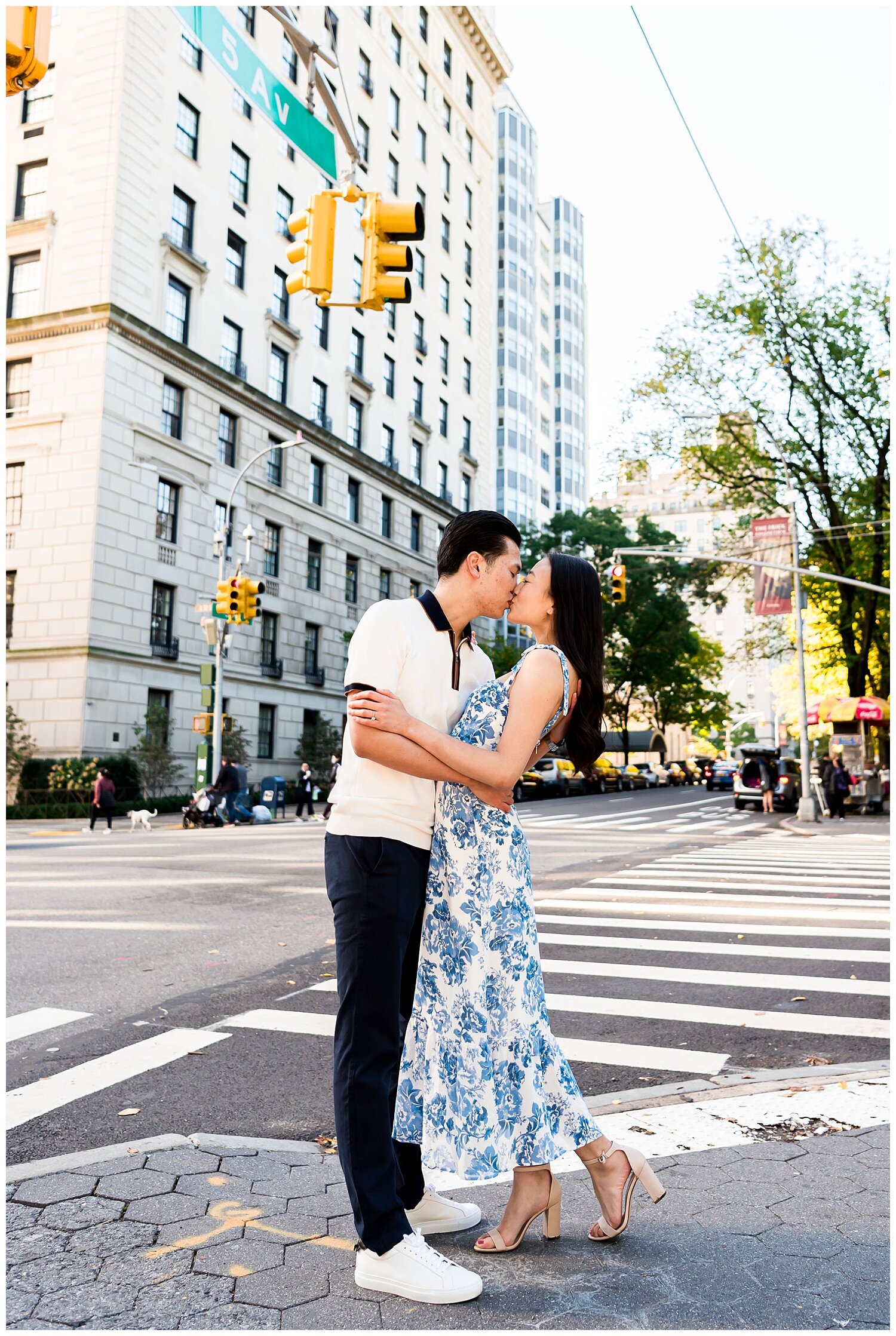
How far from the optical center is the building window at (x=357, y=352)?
4316 centimetres

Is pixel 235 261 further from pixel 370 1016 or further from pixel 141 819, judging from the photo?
pixel 370 1016

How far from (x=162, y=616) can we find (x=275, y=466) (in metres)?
8.81

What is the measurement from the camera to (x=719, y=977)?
7.28m

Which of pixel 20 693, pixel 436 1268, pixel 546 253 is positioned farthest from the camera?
pixel 546 253

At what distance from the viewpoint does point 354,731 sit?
2.91 m

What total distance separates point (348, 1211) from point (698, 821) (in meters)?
24.2

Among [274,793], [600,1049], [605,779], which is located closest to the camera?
[600,1049]

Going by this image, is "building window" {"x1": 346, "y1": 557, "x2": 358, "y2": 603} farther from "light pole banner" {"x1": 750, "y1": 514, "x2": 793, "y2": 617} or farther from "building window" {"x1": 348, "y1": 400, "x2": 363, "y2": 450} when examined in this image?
"light pole banner" {"x1": 750, "y1": 514, "x2": 793, "y2": 617}

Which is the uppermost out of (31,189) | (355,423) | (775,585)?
(31,189)

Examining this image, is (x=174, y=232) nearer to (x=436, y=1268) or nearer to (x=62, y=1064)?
(x=62, y=1064)

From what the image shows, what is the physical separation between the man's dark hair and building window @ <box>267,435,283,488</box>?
35.2 m

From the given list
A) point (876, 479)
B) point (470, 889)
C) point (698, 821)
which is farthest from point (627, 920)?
point (876, 479)

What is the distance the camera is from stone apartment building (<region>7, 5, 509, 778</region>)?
2908 cm

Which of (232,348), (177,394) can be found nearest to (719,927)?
(177,394)
